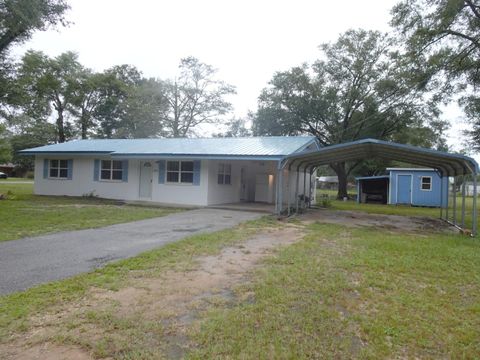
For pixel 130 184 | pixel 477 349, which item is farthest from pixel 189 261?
pixel 130 184

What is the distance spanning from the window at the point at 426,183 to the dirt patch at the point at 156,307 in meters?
20.1

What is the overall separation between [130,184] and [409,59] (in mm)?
15144

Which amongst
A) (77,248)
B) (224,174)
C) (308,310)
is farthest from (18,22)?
(308,310)

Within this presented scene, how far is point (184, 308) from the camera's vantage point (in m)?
3.70

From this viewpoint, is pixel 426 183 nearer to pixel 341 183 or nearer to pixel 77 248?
pixel 341 183

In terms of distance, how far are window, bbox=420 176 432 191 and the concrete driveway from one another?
17304 millimetres

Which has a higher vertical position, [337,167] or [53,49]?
[53,49]

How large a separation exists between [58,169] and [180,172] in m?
8.20

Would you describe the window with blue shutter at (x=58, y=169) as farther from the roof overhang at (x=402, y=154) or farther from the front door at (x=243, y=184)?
the roof overhang at (x=402, y=154)

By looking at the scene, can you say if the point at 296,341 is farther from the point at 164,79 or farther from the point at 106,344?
the point at 164,79

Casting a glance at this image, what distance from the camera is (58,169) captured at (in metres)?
19.0

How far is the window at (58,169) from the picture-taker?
61.7 ft

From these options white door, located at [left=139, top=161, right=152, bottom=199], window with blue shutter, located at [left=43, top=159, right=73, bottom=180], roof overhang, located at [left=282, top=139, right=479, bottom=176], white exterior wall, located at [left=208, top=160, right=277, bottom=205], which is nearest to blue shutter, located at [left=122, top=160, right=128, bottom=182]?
white door, located at [left=139, top=161, right=152, bottom=199]

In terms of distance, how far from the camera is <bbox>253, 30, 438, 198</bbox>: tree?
2716 cm
